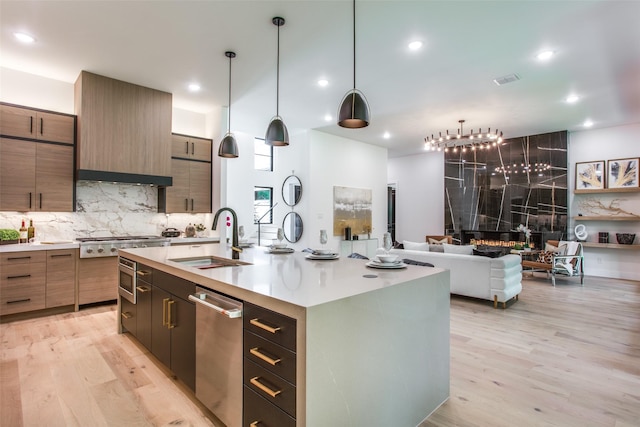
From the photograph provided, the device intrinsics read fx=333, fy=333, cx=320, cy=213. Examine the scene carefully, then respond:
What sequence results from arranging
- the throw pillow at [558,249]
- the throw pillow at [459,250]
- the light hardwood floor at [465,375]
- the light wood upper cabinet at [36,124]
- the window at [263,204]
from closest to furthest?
the light hardwood floor at [465,375] < the light wood upper cabinet at [36,124] < the throw pillow at [459,250] < the throw pillow at [558,249] < the window at [263,204]

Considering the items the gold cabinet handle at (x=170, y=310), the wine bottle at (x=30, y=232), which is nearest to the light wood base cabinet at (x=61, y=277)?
the wine bottle at (x=30, y=232)

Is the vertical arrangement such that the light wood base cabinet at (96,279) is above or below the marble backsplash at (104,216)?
below

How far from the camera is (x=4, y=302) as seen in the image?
378 cm

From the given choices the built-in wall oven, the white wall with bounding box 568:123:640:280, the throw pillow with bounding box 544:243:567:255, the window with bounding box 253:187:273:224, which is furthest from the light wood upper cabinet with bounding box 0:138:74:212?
the white wall with bounding box 568:123:640:280

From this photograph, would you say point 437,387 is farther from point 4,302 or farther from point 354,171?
point 354,171

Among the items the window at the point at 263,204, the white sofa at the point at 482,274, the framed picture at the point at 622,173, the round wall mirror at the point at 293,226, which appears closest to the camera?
the white sofa at the point at 482,274

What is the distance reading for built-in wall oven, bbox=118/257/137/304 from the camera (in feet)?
9.66

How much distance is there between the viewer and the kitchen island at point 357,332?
1.32 m

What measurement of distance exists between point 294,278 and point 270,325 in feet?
1.41

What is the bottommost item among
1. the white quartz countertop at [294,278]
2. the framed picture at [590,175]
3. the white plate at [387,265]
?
the white quartz countertop at [294,278]

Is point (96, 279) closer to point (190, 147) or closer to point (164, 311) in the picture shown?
point (190, 147)

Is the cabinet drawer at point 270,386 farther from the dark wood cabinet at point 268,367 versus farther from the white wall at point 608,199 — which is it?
the white wall at point 608,199

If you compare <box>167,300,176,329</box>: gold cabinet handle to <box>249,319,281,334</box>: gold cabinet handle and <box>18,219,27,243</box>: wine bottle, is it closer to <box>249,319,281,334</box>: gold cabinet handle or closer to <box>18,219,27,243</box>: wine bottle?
<box>249,319,281,334</box>: gold cabinet handle

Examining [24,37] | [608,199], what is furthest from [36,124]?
[608,199]
